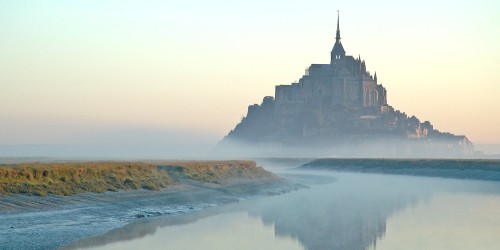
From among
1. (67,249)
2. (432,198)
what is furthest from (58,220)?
(432,198)

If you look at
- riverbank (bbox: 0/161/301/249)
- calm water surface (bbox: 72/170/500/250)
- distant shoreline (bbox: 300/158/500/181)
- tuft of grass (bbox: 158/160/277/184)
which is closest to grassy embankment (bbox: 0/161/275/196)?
tuft of grass (bbox: 158/160/277/184)

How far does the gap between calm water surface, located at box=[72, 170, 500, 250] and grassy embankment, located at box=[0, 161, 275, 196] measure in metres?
5.68

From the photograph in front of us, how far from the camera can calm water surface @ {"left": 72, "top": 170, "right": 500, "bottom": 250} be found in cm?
2934

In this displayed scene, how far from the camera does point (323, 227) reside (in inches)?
1355

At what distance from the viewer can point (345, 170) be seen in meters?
129

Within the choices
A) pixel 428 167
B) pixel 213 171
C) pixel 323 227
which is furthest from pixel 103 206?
pixel 428 167

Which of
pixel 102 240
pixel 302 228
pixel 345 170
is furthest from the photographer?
pixel 345 170

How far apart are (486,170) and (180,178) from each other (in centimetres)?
5244

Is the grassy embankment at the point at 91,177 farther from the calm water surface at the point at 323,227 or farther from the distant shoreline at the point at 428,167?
the distant shoreline at the point at 428,167

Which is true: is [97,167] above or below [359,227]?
above

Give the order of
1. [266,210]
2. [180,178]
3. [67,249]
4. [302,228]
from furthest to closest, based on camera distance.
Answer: [180,178], [266,210], [302,228], [67,249]

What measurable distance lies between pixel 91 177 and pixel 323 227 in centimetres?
1623

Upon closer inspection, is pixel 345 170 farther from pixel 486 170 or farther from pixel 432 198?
pixel 432 198

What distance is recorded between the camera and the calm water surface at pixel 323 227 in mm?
29344
